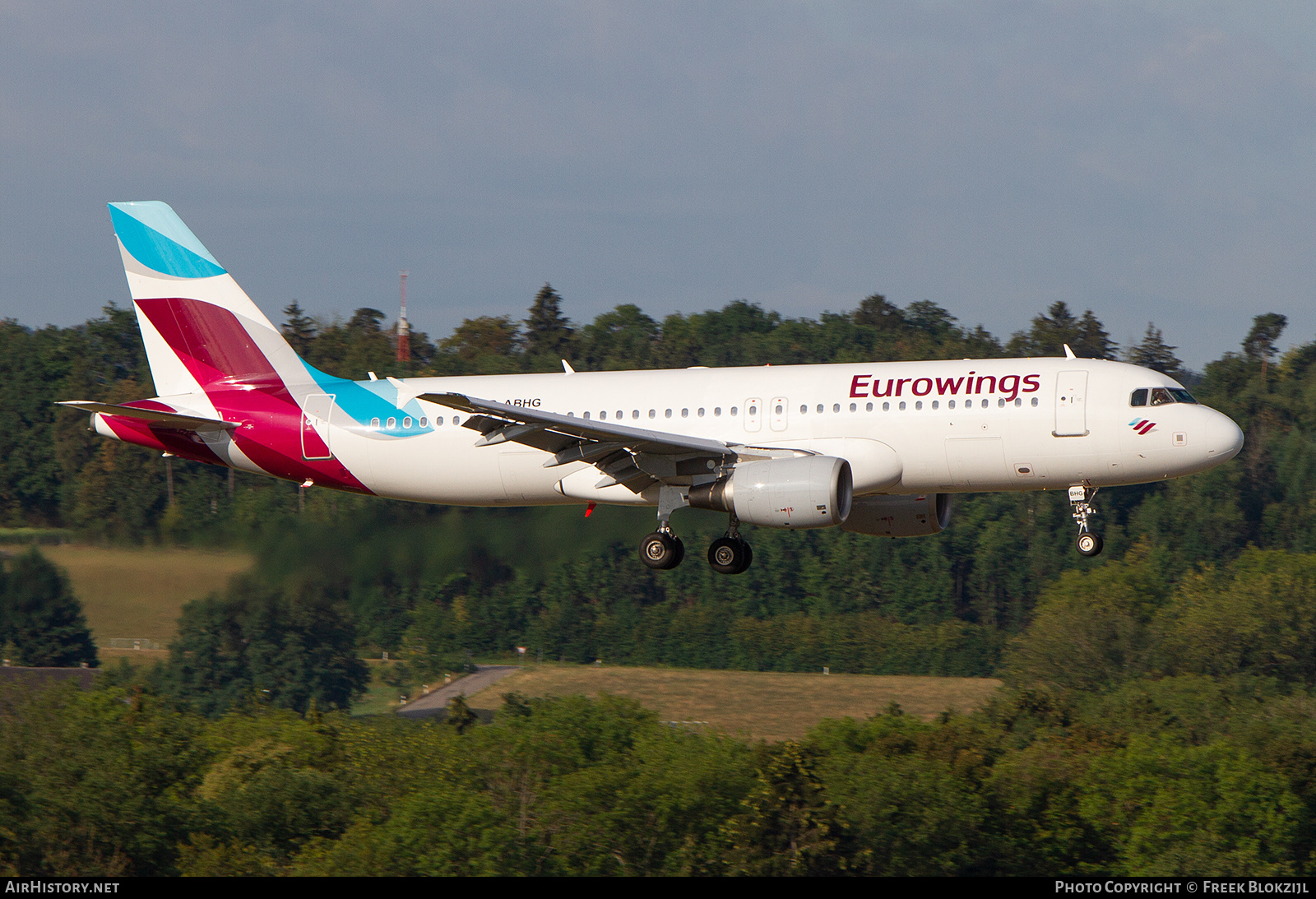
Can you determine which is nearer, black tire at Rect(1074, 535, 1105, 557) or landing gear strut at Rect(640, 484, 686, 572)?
black tire at Rect(1074, 535, 1105, 557)

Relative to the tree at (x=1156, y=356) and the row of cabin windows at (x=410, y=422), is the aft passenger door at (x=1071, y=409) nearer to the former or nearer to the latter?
the row of cabin windows at (x=410, y=422)

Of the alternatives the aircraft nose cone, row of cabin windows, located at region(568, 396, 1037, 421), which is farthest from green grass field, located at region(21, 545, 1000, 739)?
the aircraft nose cone

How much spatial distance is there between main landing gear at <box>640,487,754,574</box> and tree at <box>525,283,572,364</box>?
9347cm

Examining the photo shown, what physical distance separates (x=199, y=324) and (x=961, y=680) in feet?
221

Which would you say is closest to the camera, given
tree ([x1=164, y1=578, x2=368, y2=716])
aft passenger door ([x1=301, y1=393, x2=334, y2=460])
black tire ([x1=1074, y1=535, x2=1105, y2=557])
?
black tire ([x1=1074, y1=535, x2=1105, y2=557])

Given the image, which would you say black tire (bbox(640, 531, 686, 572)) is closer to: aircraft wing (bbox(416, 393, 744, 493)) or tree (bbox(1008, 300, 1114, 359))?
aircraft wing (bbox(416, 393, 744, 493))

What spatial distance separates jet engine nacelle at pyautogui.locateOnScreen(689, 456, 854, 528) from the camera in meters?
28.5

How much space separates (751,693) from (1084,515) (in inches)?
2135

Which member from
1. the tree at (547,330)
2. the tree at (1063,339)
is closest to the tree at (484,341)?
the tree at (547,330)

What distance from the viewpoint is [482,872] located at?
54781mm

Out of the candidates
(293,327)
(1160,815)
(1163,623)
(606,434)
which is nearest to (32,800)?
(606,434)

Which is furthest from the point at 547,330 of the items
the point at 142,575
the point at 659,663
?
the point at 142,575

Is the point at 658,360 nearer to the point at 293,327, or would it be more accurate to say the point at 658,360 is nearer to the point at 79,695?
the point at 293,327
